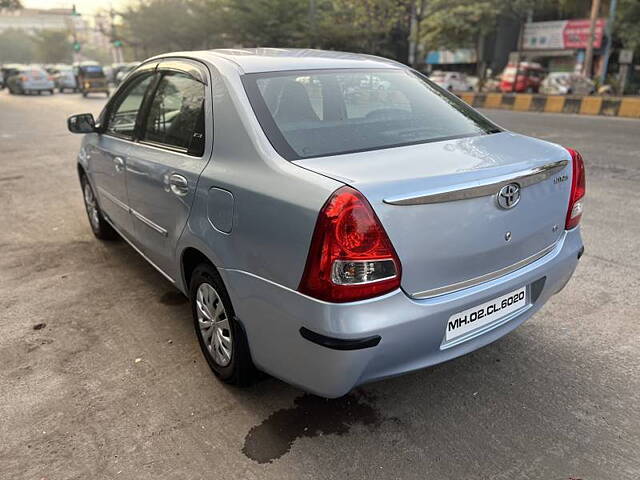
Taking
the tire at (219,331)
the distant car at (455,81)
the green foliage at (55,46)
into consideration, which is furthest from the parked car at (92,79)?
the green foliage at (55,46)

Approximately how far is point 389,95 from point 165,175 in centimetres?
130

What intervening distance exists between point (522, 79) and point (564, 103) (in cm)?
1095

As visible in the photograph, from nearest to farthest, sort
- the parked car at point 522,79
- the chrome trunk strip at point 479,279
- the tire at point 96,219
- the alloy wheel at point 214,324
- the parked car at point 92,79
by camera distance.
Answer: the chrome trunk strip at point 479,279 → the alloy wheel at point 214,324 → the tire at point 96,219 → the parked car at point 522,79 → the parked car at point 92,79

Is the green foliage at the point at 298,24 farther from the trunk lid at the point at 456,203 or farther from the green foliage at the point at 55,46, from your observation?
the green foliage at the point at 55,46

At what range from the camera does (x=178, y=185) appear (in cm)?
279

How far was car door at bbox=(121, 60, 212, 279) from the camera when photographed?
276 cm

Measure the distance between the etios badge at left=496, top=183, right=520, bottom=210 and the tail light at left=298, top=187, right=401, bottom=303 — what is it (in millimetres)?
540

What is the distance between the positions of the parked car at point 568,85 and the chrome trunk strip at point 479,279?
21910mm

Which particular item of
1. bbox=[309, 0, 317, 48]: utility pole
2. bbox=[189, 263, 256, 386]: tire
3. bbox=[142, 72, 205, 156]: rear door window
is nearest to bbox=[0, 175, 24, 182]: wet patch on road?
bbox=[142, 72, 205, 156]: rear door window

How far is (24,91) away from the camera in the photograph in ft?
98.3

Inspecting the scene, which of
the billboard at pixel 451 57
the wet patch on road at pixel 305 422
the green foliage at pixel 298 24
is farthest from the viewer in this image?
the billboard at pixel 451 57

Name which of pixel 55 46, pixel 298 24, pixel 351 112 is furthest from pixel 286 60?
pixel 55 46

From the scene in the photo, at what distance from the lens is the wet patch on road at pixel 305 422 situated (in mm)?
2316

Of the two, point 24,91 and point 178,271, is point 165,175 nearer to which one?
point 178,271
